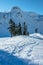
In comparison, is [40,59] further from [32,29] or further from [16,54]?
[32,29]

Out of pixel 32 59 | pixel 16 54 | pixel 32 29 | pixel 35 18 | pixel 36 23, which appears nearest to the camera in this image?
pixel 32 59

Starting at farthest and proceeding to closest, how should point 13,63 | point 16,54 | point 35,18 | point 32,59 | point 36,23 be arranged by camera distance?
point 35,18 < point 36,23 < point 16,54 < point 32,59 < point 13,63

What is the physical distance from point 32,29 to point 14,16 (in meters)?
22.0

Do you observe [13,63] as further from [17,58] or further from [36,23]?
[36,23]

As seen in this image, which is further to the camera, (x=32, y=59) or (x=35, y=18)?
(x=35, y=18)

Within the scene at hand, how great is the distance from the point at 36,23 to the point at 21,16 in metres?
17.6

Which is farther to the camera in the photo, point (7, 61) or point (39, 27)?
point (39, 27)

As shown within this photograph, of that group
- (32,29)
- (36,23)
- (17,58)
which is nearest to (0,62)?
(17,58)

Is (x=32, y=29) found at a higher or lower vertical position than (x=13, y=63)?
lower

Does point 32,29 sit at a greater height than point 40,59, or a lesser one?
lesser

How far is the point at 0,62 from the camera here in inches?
458

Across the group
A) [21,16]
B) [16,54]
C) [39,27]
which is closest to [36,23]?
[39,27]

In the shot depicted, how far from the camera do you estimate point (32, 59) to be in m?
12.2

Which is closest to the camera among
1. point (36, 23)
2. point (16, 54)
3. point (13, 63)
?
point (13, 63)
